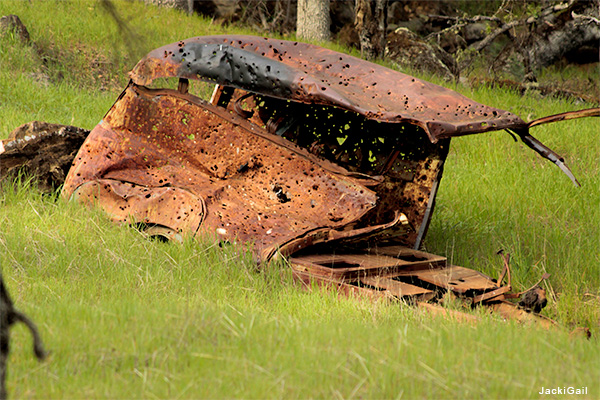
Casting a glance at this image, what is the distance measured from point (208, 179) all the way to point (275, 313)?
1.64 m

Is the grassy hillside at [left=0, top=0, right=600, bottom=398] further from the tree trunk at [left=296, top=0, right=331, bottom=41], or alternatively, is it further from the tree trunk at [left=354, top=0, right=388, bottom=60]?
the tree trunk at [left=296, top=0, right=331, bottom=41]

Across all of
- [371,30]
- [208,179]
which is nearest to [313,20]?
[371,30]

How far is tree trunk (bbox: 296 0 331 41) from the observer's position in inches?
457

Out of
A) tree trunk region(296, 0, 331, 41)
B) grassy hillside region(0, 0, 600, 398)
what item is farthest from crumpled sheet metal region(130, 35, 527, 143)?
tree trunk region(296, 0, 331, 41)

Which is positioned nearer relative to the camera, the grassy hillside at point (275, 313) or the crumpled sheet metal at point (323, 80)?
the grassy hillside at point (275, 313)

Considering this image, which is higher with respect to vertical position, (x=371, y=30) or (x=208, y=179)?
(x=371, y=30)

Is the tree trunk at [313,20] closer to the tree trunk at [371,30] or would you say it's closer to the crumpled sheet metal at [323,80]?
the tree trunk at [371,30]

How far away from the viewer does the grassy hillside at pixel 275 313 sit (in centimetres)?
237

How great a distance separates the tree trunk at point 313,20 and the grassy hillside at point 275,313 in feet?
17.1

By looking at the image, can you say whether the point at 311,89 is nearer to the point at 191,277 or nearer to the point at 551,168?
the point at 191,277

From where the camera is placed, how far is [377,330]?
299cm

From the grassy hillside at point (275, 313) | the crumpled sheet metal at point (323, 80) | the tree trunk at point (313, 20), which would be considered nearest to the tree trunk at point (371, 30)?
the tree trunk at point (313, 20)

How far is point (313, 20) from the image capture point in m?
11.6

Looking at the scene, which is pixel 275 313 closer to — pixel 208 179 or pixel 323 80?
pixel 208 179
